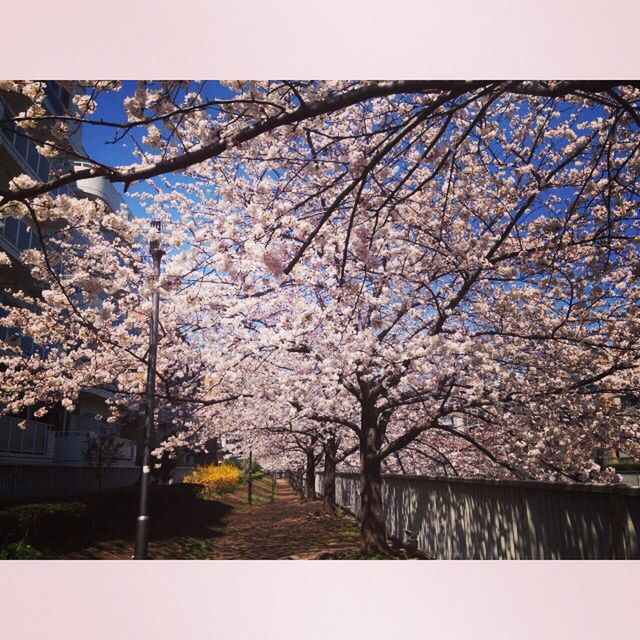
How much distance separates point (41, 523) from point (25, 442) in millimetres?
2344

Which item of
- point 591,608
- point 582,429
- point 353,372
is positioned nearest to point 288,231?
point 353,372

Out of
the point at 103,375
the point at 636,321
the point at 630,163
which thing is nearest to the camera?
the point at 630,163

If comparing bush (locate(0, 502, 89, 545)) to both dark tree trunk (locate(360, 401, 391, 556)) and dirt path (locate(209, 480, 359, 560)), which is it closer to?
dirt path (locate(209, 480, 359, 560))

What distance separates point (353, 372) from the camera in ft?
15.8

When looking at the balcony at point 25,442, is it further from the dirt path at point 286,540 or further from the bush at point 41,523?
the dirt path at point 286,540

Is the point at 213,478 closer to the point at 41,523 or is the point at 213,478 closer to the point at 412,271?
the point at 41,523

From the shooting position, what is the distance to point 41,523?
4684 millimetres

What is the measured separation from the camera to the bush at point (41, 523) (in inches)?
175

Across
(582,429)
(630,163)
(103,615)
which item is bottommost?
(103,615)

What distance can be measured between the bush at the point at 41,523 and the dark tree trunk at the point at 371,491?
2627 millimetres

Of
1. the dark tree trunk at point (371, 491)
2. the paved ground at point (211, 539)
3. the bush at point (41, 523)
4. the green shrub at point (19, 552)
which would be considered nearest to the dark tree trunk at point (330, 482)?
the paved ground at point (211, 539)
